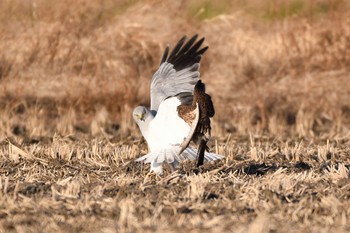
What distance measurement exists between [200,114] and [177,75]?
0.94 metres

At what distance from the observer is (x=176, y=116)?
7562 mm

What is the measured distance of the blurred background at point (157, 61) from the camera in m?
13.0

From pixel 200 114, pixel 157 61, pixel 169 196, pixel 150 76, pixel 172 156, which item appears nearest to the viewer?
pixel 169 196

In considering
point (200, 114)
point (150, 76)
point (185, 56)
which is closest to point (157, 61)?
point (150, 76)

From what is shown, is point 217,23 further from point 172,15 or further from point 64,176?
point 64,176

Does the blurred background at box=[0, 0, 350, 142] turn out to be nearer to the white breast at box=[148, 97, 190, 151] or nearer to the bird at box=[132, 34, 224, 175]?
the bird at box=[132, 34, 224, 175]

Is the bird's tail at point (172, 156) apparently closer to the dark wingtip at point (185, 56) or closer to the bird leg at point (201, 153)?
the bird leg at point (201, 153)

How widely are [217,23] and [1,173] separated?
7.23 meters

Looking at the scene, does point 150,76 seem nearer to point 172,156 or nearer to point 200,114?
point 172,156

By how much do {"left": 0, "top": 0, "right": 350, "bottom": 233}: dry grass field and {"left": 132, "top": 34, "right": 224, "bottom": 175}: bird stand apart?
214 millimetres

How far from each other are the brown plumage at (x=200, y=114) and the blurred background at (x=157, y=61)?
15.4ft

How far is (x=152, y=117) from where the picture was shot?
7.73 meters

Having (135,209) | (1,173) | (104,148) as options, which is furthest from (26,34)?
(135,209)

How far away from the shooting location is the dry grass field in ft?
28.7
